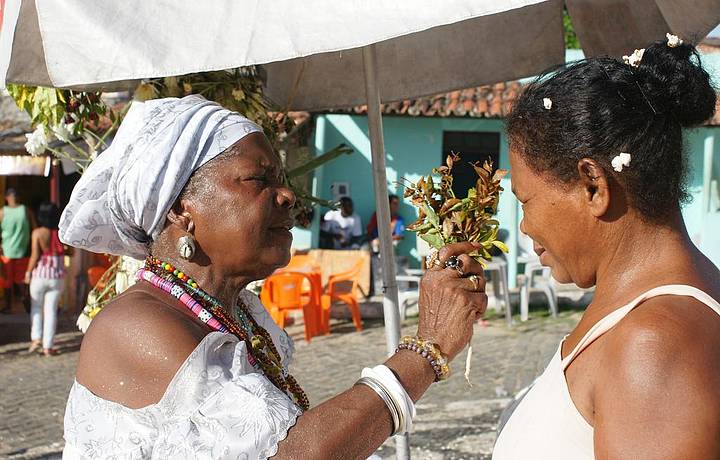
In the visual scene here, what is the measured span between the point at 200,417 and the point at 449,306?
2.65ft

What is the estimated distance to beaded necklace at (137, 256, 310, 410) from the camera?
2.57m

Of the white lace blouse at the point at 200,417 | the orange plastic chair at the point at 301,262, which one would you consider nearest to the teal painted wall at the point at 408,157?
the orange plastic chair at the point at 301,262

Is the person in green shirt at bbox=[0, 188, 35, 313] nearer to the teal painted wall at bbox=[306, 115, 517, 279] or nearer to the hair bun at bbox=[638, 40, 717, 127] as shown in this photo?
the teal painted wall at bbox=[306, 115, 517, 279]

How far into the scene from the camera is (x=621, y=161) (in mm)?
1885

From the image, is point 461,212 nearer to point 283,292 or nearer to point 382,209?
point 382,209

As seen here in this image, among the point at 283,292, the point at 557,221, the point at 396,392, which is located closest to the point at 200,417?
the point at 396,392

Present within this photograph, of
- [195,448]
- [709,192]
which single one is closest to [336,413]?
[195,448]

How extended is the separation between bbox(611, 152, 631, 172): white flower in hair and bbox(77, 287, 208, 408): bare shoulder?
1.19m

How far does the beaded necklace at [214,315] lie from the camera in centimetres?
257

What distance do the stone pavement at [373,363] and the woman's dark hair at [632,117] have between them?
3764 millimetres

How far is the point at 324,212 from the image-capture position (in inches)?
675

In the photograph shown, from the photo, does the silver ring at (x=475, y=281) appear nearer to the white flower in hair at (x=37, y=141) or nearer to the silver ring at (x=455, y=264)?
the silver ring at (x=455, y=264)

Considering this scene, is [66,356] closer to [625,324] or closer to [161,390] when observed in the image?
[161,390]

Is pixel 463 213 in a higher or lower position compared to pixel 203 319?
higher
